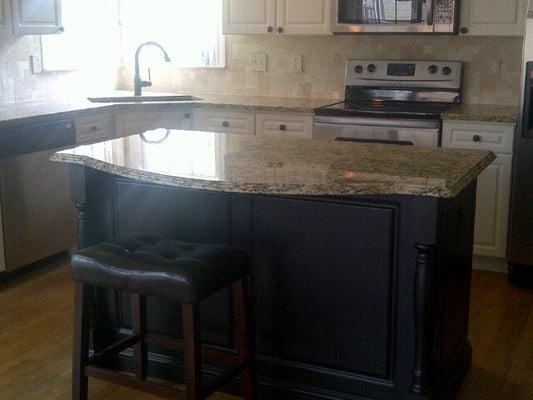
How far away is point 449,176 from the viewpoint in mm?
2232

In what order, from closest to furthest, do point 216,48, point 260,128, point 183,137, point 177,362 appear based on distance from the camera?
point 177,362, point 183,137, point 260,128, point 216,48

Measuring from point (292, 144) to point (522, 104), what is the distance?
5.03 ft

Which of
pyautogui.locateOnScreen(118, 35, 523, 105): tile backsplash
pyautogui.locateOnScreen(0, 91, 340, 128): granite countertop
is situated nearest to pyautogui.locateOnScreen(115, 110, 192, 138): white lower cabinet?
pyautogui.locateOnScreen(0, 91, 340, 128): granite countertop

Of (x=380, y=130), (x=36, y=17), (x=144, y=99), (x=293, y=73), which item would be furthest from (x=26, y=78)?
(x=380, y=130)

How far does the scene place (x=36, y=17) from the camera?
170 inches

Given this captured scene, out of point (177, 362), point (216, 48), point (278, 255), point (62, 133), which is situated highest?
point (216, 48)

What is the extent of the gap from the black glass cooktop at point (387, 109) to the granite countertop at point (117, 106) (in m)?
0.13

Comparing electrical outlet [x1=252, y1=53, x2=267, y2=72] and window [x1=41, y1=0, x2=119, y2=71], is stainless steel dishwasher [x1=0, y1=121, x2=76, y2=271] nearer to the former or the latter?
window [x1=41, y1=0, x2=119, y2=71]

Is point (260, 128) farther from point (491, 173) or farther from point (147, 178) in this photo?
point (147, 178)

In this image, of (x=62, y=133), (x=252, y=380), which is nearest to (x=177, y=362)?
(x=252, y=380)

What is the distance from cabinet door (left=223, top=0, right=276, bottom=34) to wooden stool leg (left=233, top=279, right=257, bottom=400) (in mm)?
2783

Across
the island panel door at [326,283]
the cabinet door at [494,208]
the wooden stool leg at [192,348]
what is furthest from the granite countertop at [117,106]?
the wooden stool leg at [192,348]

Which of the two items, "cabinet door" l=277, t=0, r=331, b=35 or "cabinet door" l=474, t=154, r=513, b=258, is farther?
"cabinet door" l=277, t=0, r=331, b=35

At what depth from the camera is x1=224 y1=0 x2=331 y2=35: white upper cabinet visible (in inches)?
182
